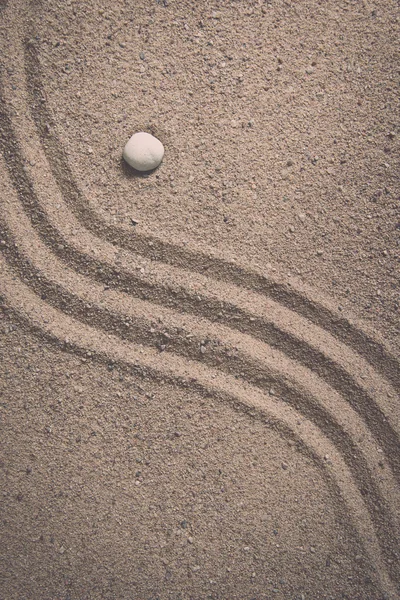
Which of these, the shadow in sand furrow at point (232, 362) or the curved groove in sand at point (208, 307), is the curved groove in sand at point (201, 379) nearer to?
the shadow in sand furrow at point (232, 362)

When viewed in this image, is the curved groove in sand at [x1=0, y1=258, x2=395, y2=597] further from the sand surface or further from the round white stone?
the round white stone

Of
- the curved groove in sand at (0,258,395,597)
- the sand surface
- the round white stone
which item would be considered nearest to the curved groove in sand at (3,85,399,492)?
the sand surface

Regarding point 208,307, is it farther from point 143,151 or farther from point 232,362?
point 143,151

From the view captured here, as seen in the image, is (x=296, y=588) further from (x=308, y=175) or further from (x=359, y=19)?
(x=359, y=19)

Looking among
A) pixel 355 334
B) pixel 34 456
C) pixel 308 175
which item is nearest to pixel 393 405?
pixel 355 334

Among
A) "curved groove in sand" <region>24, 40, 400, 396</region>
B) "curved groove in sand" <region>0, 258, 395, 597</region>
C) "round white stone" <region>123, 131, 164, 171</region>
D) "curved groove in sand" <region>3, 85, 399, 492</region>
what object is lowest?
"curved groove in sand" <region>0, 258, 395, 597</region>

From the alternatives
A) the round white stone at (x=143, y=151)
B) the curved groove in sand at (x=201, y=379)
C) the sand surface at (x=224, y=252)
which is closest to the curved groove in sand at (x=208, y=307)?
the sand surface at (x=224, y=252)
